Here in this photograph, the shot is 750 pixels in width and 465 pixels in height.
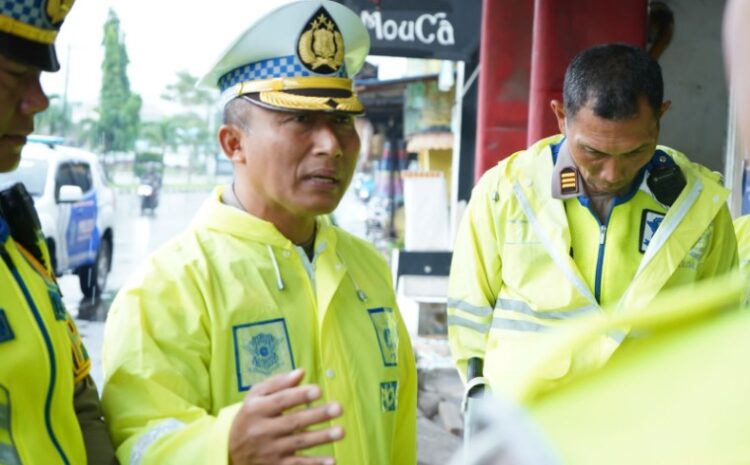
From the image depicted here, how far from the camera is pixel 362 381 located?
2.16 metres

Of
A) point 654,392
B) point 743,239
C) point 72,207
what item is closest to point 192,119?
point 72,207

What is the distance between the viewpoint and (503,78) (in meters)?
6.61

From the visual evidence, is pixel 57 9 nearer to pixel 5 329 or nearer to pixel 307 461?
pixel 5 329

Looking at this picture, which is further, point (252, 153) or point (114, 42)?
point (114, 42)

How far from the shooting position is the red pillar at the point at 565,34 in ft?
17.4

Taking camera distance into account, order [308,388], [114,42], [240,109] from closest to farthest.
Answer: [308,388]
[240,109]
[114,42]

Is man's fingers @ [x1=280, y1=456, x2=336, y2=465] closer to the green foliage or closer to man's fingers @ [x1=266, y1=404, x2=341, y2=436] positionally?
man's fingers @ [x1=266, y1=404, x2=341, y2=436]

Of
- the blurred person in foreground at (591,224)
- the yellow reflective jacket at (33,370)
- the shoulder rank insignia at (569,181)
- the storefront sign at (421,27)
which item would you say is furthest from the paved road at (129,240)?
the yellow reflective jacket at (33,370)

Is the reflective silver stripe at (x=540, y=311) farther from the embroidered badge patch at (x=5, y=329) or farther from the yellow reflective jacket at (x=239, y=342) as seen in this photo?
the embroidered badge patch at (x=5, y=329)

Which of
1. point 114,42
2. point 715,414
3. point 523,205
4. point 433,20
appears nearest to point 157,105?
point 114,42

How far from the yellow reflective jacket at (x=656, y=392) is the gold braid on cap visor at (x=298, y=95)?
150 centimetres

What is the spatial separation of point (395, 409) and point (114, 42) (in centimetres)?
3246

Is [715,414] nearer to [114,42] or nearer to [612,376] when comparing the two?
[612,376]

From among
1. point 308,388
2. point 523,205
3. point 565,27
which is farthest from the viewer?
point 565,27
